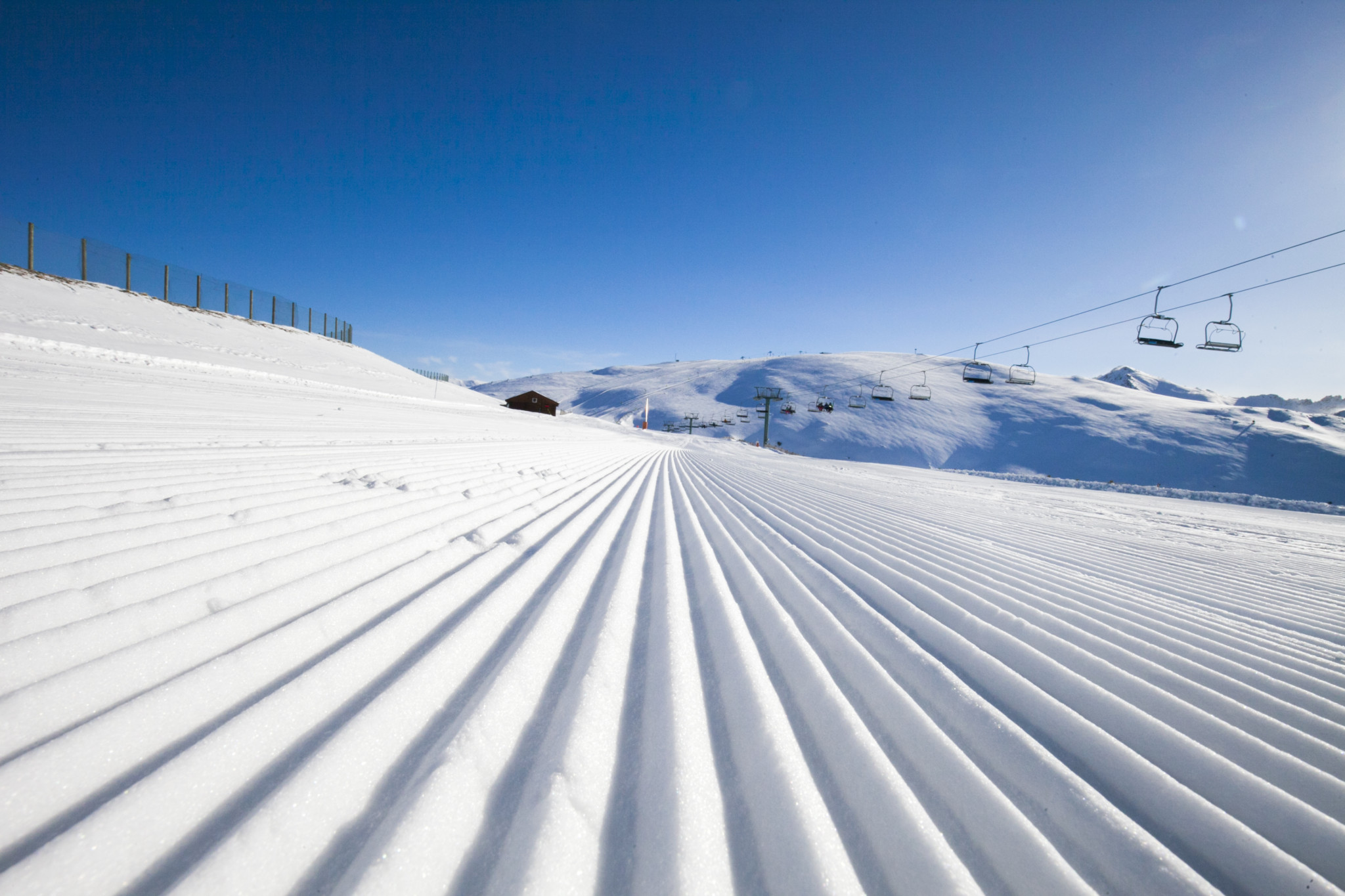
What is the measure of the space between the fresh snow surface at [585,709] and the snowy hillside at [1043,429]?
46729mm

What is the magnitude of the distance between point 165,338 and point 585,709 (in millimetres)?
20746

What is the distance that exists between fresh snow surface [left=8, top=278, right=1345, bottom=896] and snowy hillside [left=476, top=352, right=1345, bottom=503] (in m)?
46.7

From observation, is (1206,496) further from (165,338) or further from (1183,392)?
(1183,392)

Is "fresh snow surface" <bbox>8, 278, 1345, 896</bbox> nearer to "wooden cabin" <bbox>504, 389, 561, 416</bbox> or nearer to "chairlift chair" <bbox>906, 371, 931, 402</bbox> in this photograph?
"chairlift chair" <bbox>906, 371, 931, 402</bbox>

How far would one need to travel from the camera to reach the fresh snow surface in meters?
0.85

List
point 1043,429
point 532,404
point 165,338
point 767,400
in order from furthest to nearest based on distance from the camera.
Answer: point 1043,429
point 532,404
point 767,400
point 165,338

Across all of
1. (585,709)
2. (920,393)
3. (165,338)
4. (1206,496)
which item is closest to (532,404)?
(165,338)

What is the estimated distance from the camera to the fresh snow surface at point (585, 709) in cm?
85

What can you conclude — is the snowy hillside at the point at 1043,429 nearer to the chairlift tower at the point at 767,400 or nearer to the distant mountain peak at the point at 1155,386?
the chairlift tower at the point at 767,400

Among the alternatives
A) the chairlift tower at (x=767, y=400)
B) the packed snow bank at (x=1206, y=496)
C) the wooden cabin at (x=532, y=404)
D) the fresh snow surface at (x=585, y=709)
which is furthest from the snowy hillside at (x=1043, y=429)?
the fresh snow surface at (x=585, y=709)

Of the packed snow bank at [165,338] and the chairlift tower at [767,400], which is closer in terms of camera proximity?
the packed snow bank at [165,338]

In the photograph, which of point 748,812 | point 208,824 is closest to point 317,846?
point 208,824

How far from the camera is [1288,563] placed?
5043 millimetres

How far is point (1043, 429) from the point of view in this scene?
55125 mm
